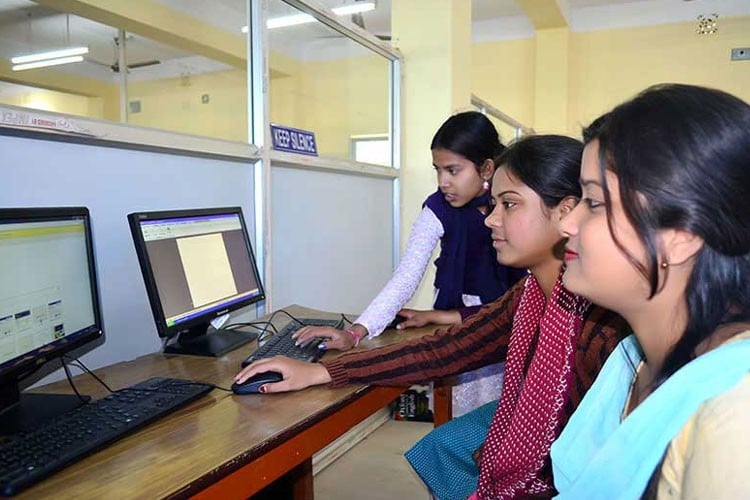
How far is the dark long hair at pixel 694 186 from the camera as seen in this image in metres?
0.64

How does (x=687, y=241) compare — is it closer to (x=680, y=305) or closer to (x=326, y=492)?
(x=680, y=305)

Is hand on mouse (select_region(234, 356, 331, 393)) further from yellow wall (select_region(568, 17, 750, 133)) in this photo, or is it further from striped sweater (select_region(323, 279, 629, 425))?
yellow wall (select_region(568, 17, 750, 133))

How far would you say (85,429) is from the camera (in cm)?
87

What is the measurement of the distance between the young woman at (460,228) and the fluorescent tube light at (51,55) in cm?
141

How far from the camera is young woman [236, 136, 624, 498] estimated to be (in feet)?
3.38

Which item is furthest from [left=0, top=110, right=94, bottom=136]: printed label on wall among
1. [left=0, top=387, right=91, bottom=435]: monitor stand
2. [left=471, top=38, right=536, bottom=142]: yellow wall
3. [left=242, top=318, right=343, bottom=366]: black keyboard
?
[left=471, top=38, right=536, bottom=142]: yellow wall

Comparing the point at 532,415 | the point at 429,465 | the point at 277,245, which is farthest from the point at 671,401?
the point at 277,245

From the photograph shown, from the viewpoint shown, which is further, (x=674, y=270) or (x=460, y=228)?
(x=460, y=228)

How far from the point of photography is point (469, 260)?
1.83 m

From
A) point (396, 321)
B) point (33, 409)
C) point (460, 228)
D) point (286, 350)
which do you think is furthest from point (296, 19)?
point (33, 409)

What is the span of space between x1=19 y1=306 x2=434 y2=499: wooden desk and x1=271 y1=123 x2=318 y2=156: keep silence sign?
0.94m

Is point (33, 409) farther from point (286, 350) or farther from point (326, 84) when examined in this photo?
point (326, 84)

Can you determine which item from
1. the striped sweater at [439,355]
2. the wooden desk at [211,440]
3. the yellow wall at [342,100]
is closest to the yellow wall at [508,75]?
the yellow wall at [342,100]

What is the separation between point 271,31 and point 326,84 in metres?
2.61
